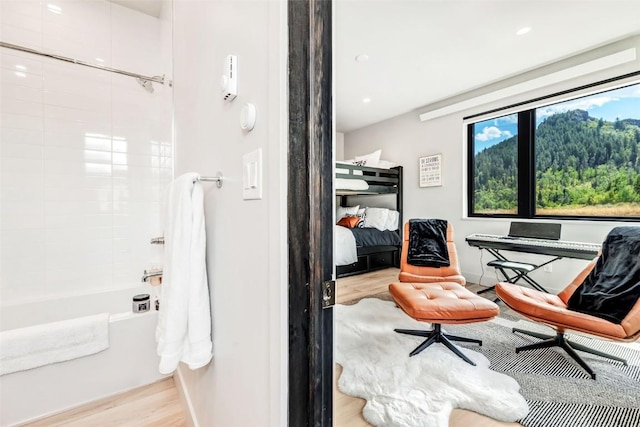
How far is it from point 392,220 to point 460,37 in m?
2.58

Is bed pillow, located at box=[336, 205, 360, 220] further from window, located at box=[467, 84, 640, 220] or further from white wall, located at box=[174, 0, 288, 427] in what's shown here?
white wall, located at box=[174, 0, 288, 427]

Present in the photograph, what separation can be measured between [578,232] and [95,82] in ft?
14.6

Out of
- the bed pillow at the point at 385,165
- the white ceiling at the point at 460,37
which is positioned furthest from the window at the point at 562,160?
the bed pillow at the point at 385,165

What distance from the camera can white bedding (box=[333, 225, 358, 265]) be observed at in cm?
379

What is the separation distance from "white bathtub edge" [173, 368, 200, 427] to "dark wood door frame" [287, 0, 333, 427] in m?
0.97

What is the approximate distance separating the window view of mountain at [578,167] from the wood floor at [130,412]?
3.81 metres

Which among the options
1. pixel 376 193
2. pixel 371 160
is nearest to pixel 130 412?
pixel 376 193

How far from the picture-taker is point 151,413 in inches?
57.3

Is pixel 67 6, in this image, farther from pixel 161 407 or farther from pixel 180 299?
pixel 161 407

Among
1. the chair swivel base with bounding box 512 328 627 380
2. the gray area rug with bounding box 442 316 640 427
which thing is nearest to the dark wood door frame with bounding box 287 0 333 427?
the gray area rug with bounding box 442 316 640 427

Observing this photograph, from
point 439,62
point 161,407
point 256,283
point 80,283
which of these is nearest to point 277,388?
point 256,283

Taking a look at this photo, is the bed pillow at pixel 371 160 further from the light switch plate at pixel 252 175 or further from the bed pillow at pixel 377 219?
the light switch plate at pixel 252 175

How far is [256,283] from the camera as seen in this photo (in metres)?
0.69

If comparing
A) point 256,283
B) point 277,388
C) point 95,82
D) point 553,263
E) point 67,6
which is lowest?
point 553,263
